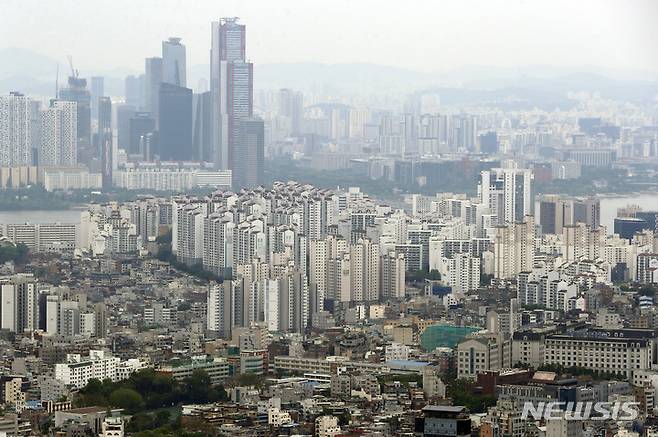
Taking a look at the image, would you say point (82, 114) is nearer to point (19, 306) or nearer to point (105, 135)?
point (105, 135)

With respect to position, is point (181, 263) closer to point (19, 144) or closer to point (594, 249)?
point (594, 249)

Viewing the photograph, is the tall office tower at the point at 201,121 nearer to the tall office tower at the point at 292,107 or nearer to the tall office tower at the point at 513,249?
the tall office tower at the point at 292,107

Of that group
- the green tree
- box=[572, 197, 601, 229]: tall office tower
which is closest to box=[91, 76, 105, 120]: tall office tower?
box=[572, 197, 601, 229]: tall office tower

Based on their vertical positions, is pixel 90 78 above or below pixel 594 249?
above

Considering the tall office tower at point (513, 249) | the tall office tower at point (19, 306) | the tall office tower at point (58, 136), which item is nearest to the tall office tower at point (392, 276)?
the tall office tower at point (513, 249)

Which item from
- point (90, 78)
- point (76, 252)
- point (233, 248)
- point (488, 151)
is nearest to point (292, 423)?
point (233, 248)

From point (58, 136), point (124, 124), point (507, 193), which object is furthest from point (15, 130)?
point (507, 193)

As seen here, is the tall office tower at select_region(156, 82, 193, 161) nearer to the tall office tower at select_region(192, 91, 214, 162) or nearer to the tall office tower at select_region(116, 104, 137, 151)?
the tall office tower at select_region(192, 91, 214, 162)
